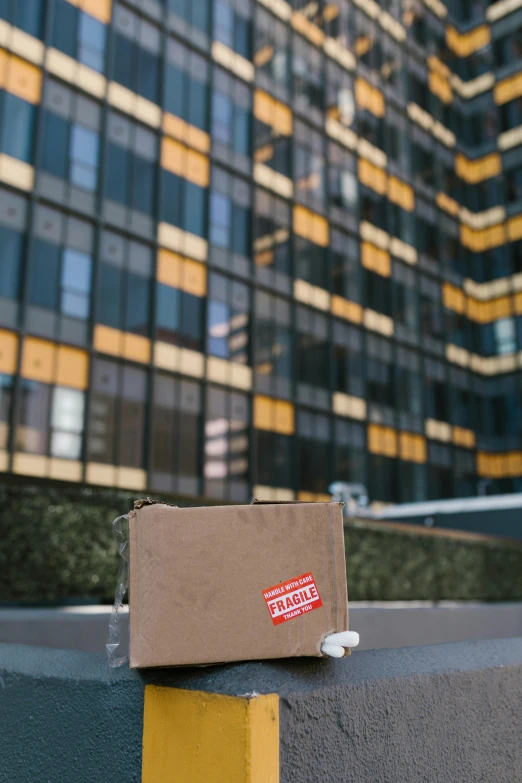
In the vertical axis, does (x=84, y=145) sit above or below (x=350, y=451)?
above

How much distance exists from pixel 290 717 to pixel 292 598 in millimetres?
297

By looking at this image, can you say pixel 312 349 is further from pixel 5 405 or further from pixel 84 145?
pixel 5 405

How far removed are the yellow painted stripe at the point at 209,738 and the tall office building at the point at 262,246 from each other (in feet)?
55.0

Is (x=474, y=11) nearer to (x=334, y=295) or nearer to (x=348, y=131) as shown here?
(x=348, y=131)

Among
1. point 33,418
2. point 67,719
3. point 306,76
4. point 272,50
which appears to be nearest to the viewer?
point 67,719

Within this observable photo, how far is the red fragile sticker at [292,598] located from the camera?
1.93 meters

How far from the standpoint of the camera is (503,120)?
3841cm

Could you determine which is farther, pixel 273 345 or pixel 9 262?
pixel 273 345

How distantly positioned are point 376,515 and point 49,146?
14377 millimetres

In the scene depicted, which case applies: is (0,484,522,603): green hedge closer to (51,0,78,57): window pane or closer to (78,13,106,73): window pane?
(51,0,78,57): window pane

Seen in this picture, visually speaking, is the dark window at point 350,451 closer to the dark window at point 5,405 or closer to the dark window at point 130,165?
the dark window at point 130,165

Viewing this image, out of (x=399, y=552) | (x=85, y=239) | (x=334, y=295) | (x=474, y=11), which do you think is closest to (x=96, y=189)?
(x=85, y=239)

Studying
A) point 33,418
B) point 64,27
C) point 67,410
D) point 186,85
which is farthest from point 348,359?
point 64,27

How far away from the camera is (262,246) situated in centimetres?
2631
